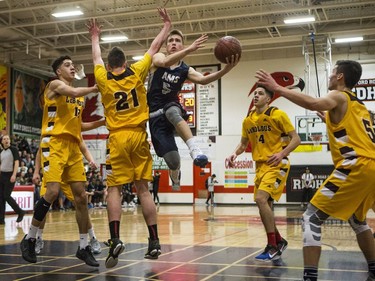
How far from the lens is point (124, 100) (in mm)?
4715

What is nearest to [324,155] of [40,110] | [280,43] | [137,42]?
[280,43]

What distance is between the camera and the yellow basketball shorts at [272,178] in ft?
19.1

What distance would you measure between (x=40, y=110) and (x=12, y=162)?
16512 millimetres

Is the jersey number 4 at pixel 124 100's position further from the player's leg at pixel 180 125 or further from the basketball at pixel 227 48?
the basketball at pixel 227 48

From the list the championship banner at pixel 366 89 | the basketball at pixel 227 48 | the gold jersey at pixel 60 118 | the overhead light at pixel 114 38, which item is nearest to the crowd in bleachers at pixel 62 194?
the overhead light at pixel 114 38

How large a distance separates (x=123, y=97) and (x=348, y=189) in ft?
7.40

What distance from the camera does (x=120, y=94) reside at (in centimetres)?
470

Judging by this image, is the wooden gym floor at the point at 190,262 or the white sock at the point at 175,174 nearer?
the wooden gym floor at the point at 190,262

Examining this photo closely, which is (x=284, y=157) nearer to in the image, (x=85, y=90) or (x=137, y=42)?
(x=85, y=90)

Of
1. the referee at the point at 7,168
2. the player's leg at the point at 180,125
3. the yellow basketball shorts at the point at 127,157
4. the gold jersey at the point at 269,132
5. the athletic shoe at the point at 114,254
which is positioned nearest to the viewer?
the athletic shoe at the point at 114,254

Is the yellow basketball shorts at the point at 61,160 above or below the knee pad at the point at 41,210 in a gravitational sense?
above

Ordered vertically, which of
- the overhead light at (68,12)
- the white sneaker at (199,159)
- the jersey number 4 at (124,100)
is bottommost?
the white sneaker at (199,159)

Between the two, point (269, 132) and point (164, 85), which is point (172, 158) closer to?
point (164, 85)

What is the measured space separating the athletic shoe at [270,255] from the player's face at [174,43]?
2.45 metres
